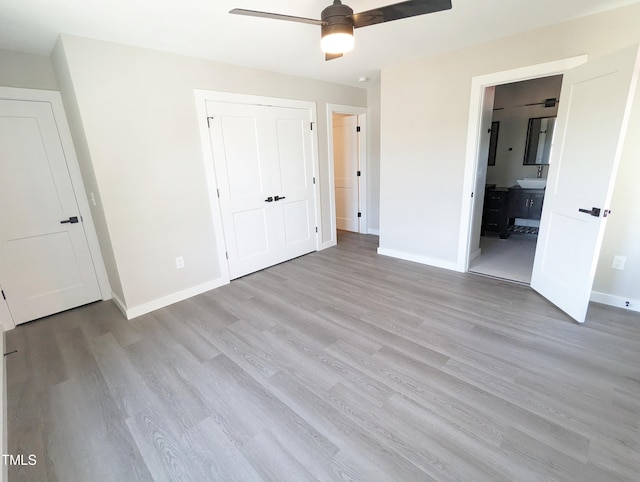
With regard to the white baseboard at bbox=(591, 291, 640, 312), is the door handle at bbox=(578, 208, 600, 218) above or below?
above

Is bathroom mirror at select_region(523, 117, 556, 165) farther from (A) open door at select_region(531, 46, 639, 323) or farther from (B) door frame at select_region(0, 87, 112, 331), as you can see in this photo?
(B) door frame at select_region(0, 87, 112, 331)

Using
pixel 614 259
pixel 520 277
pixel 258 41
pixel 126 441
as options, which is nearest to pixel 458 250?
pixel 520 277

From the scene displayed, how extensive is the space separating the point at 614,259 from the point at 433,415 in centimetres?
234

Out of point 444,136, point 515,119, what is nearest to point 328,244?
point 444,136

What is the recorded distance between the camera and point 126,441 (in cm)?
155

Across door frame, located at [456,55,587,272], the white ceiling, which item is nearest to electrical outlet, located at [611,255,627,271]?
door frame, located at [456,55,587,272]

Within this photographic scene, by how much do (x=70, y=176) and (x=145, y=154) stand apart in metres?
0.91

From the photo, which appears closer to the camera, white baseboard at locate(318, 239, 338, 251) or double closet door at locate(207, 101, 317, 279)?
double closet door at locate(207, 101, 317, 279)

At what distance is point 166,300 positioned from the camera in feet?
9.83

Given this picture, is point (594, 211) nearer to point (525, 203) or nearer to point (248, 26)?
point (525, 203)

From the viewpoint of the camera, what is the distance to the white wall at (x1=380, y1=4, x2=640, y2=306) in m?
2.38

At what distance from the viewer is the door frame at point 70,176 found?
2.54 metres

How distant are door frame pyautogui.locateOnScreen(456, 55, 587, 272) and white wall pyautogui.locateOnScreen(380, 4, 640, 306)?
50 millimetres

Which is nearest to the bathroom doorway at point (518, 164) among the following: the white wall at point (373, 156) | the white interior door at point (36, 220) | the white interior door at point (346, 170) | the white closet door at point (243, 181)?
the white wall at point (373, 156)
